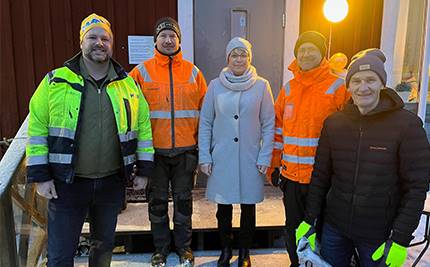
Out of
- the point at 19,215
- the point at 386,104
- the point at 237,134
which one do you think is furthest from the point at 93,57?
the point at 386,104

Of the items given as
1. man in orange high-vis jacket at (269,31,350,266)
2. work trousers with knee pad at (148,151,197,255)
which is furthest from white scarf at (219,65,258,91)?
work trousers with knee pad at (148,151,197,255)

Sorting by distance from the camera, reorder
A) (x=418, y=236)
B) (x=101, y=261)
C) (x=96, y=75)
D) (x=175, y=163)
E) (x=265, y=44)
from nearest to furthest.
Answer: (x=96, y=75)
(x=101, y=261)
(x=175, y=163)
(x=418, y=236)
(x=265, y=44)

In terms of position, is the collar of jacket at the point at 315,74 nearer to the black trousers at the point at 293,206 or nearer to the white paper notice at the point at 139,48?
the black trousers at the point at 293,206

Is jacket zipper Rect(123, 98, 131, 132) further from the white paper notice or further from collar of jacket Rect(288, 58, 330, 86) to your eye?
the white paper notice

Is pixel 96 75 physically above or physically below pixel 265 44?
below

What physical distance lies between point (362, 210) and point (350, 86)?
25.1 inches

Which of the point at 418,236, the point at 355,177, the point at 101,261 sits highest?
the point at 355,177

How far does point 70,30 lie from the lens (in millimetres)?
3760

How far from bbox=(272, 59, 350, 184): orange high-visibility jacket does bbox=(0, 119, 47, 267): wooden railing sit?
1676 mm

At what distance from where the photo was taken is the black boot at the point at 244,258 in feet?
8.78

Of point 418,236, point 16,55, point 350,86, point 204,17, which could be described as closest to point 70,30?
point 16,55

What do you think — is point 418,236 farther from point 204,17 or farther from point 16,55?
point 16,55

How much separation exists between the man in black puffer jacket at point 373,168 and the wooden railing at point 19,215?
5.86 feet

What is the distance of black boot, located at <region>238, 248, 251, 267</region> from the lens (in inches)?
105
